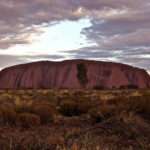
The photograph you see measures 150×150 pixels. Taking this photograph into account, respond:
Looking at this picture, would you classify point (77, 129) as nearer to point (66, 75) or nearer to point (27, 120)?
point (27, 120)

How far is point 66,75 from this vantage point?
130 metres

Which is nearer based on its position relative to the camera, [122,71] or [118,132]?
[118,132]

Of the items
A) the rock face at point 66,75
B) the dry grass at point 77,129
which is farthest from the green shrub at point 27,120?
the rock face at point 66,75

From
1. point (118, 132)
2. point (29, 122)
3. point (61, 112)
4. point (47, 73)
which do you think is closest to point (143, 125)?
point (118, 132)

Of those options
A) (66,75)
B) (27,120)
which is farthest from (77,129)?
(66,75)

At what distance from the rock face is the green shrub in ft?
349

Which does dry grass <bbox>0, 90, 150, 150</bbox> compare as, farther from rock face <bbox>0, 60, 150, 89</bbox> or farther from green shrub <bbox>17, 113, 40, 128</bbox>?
rock face <bbox>0, 60, 150, 89</bbox>

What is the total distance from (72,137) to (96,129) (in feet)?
5.75

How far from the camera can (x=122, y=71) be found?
136 m

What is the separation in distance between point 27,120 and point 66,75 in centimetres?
11681

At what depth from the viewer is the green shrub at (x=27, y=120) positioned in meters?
13.2

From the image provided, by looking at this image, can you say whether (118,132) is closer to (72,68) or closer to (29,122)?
(29,122)

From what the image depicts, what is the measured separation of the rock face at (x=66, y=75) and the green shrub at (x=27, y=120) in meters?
106

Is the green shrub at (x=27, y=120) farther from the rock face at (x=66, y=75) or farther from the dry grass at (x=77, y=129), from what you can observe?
the rock face at (x=66, y=75)
